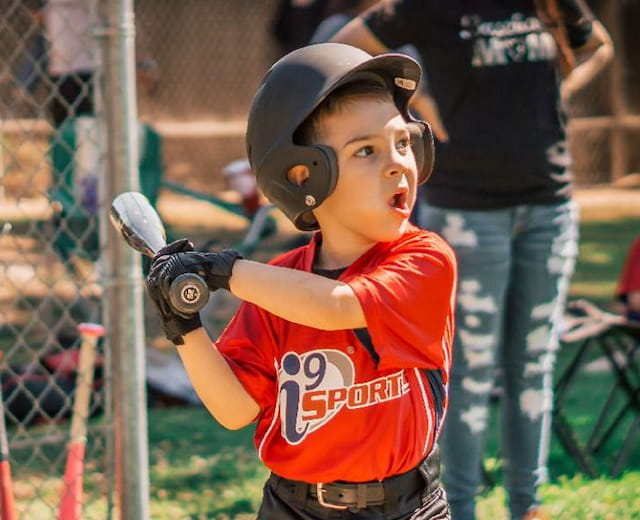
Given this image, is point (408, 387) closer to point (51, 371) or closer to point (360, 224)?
point (360, 224)

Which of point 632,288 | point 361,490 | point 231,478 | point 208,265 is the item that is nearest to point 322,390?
point 361,490

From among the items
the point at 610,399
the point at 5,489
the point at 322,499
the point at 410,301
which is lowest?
the point at 610,399

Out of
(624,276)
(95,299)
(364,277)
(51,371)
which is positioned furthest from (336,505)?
(95,299)

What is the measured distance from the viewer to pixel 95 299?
7.25 metres

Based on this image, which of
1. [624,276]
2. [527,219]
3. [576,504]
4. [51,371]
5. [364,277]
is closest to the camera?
[364,277]

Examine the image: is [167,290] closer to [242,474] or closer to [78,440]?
[78,440]

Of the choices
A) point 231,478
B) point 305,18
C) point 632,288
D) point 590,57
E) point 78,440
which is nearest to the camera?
point 78,440

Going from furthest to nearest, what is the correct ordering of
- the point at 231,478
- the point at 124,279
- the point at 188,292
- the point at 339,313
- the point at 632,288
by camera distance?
1. the point at 632,288
2. the point at 231,478
3. the point at 124,279
4. the point at 339,313
5. the point at 188,292

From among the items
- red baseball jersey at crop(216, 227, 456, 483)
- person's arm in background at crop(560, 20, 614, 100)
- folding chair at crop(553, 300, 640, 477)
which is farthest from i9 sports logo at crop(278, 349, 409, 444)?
folding chair at crop(553, 300, 640, 477)

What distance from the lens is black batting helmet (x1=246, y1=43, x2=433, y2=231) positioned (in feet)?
7.82

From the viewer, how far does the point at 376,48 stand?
3.80m

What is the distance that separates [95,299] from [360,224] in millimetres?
4965

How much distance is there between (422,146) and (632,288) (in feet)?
9.19

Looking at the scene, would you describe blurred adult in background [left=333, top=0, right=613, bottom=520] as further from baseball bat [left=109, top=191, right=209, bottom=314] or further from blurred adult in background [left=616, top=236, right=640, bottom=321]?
baseball bat [left=109, top=191, right=209, bottom=314]
